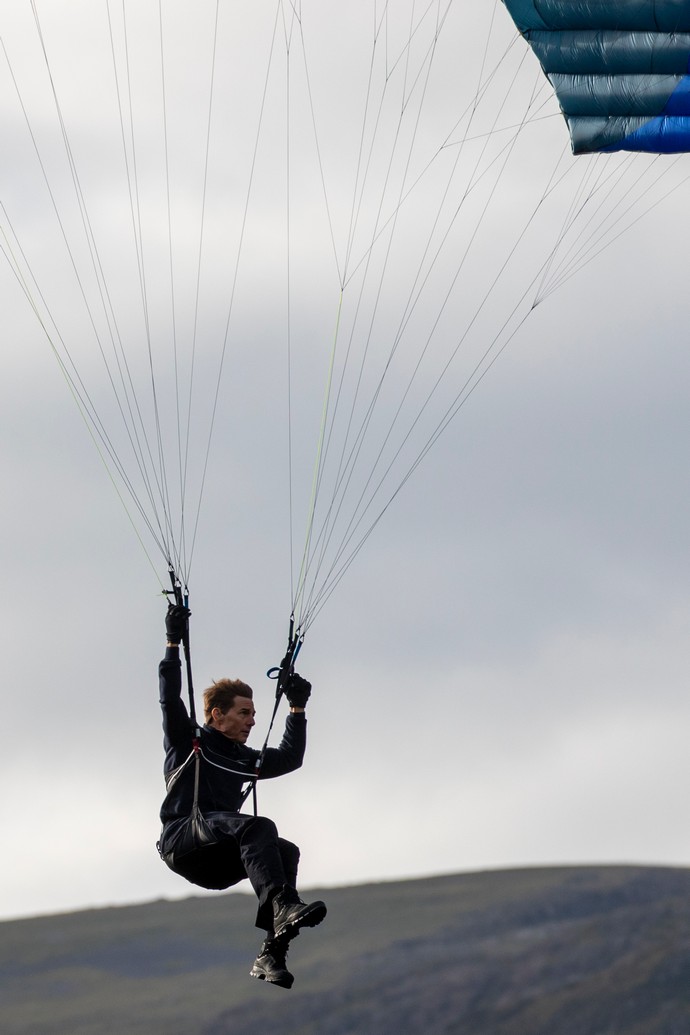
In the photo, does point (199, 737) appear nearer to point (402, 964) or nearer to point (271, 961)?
point (271, 961)

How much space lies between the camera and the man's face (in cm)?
1460

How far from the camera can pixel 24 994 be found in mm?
104062

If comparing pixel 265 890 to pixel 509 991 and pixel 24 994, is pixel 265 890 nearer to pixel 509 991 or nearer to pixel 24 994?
pixel 509 991

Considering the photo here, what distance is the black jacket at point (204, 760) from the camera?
46.7 feet

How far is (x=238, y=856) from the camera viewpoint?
556 inches

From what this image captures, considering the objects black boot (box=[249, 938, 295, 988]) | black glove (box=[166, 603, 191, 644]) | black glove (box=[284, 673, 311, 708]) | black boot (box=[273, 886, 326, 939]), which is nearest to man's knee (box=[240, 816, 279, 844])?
black boot (box=[273, 886, 326, 939])

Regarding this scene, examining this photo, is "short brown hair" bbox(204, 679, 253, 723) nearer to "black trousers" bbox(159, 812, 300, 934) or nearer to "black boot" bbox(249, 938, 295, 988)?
"black trousers" bbox(159, 812, 300, 934)

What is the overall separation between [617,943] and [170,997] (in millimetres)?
25399

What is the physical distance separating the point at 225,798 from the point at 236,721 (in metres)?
0.61

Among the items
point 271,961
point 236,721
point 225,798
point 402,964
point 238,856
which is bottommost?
point 271,961

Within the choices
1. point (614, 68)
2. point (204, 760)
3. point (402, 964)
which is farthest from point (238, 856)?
point (402, 964)

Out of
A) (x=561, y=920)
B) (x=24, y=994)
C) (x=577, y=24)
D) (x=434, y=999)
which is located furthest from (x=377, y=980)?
(x=577, y=24)

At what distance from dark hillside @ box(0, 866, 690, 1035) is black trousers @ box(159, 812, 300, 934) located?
82575mm

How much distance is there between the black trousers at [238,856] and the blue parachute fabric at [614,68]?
7.57 metres
